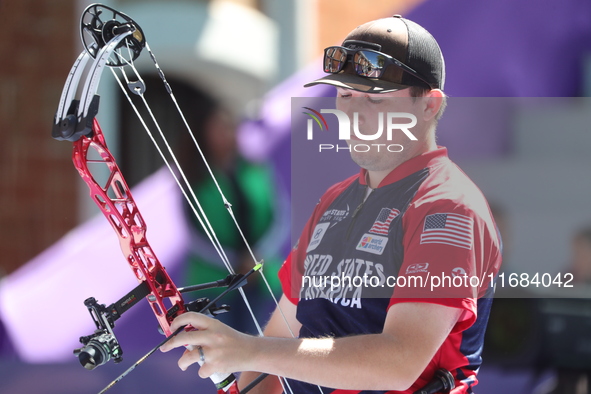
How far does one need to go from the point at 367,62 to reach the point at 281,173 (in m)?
0.89

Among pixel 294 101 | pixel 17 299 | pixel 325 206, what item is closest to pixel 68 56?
pixel 17 299

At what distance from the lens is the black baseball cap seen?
1483 mm

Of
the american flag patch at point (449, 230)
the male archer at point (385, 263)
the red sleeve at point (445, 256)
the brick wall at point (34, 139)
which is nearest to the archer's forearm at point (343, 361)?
the male archer at point (385, 263)

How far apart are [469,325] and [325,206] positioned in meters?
0.48

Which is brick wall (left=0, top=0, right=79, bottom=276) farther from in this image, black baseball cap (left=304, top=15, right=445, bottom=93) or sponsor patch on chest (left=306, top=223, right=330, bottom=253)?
black baseball cap (left=304, top=15, right=445, bottom=93)

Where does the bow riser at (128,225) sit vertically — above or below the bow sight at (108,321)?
above

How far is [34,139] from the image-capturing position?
333 cm

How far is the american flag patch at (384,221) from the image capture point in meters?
1.49

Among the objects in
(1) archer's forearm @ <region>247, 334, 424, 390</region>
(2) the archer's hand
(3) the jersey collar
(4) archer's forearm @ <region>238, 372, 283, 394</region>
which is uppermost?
(3) the jersey collar

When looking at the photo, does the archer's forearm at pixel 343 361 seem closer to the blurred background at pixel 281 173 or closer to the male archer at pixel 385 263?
the male archer at pixel 385 263

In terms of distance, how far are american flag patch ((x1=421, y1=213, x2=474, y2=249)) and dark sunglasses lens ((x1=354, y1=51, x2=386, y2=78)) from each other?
31 centimetres

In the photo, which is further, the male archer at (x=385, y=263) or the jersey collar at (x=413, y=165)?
the jersey collar at (x=413, y=165)

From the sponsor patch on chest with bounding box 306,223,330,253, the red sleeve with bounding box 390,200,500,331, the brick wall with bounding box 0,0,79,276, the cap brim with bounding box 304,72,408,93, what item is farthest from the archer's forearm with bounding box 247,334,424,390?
the brick wall with bounding box 0,0,79,276

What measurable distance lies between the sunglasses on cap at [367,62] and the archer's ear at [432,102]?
0.04 meters
